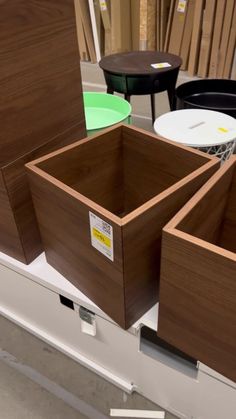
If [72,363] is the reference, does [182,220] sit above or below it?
above

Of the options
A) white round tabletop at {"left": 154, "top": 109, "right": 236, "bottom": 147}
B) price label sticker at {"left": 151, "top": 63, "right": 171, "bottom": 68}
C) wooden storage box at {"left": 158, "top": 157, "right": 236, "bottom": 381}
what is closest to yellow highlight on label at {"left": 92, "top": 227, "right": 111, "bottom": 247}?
wooden storage box at {"left": 158, "top": 157, "right": 236, "bottom": 381}

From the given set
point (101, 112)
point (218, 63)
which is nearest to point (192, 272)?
point (101, 112)

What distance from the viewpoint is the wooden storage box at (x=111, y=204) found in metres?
0.65

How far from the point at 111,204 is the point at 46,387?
60 centimetres

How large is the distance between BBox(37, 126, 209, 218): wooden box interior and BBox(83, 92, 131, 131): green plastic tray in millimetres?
296

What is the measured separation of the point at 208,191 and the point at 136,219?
17cm

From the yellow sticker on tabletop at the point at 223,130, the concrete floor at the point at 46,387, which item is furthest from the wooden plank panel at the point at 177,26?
the concrete floor at the point at 46,387

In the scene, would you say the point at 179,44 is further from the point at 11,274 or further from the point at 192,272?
the point at 192,272

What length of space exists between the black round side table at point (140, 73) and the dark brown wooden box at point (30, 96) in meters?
0.89

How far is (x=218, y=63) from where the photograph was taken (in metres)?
3.01

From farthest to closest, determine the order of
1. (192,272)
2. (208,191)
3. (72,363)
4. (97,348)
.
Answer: (72,363)
(97,348)
(208,191)
(192,272)

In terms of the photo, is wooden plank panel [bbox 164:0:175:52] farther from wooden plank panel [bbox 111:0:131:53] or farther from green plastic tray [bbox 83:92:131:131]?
green plastic tray [bbox 83:92:131:131]

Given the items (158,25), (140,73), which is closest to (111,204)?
(140,73)

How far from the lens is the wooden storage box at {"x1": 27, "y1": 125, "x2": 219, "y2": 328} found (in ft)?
2.12
